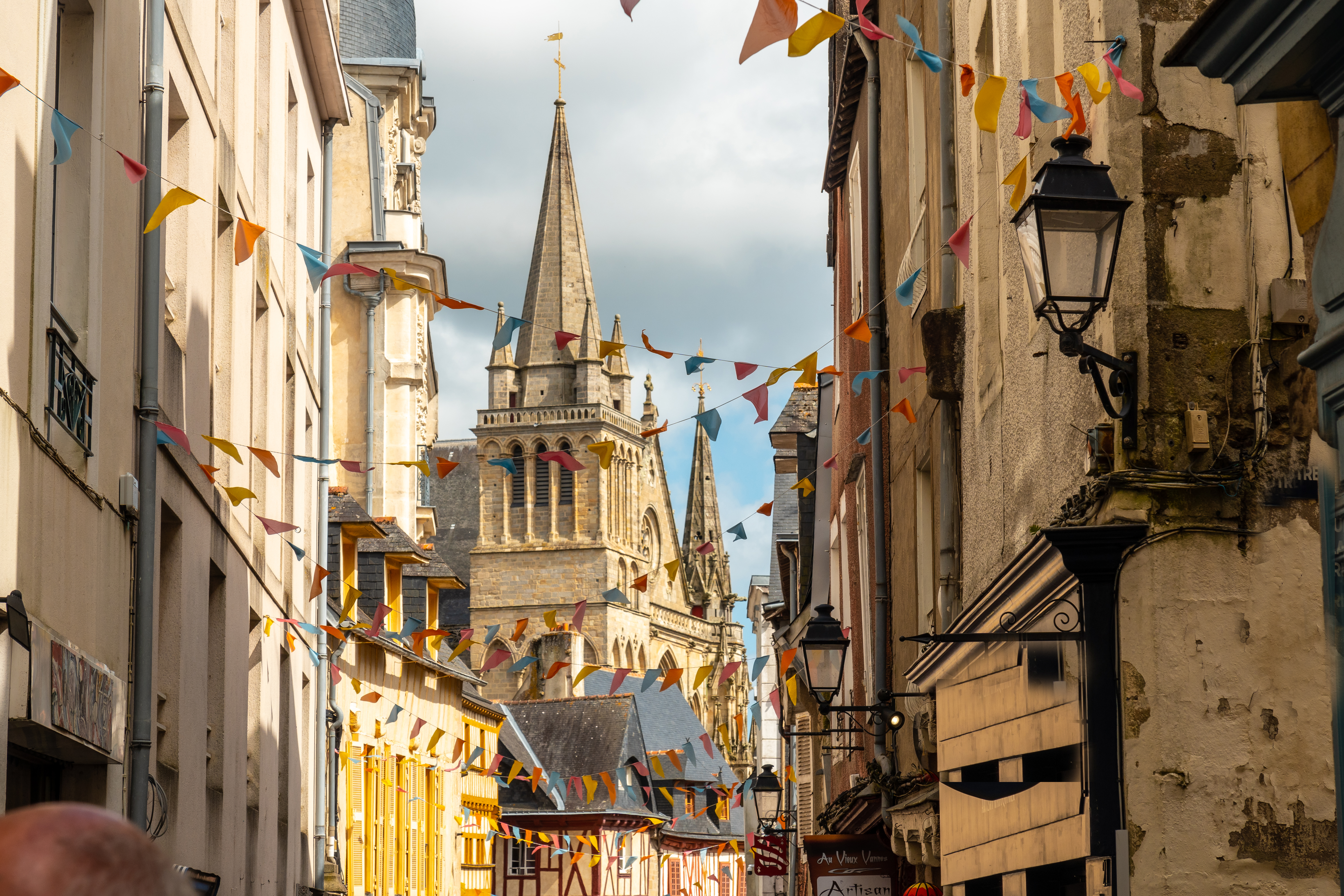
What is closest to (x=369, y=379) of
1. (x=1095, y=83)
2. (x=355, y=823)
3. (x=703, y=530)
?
(x=355, y=823)

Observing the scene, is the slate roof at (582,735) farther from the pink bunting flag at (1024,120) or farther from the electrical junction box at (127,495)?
A: the pink bunting flag at (1024,120)

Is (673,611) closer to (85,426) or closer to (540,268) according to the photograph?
(540,268)

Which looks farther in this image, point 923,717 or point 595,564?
point 595,564

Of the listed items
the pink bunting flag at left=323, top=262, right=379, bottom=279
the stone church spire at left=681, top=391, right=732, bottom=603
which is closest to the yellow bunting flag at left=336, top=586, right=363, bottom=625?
the pink bunting flag at left=323, top=262, right=379, bottom=279

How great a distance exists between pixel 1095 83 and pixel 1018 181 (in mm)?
826

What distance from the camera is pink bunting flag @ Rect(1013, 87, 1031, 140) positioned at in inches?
240

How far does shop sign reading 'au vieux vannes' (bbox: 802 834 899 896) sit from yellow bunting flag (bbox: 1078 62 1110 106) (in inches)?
271

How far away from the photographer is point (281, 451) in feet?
48.5

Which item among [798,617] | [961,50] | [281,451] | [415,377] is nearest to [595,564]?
[415,377]

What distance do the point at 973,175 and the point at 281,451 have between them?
26.7ft

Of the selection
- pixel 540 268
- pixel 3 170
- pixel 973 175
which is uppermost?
pixel 540 268

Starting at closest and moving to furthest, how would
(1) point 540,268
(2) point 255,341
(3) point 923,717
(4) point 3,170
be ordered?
1. (4) point 3,170
2. (3) point 923,717
3. (2) point 255,341
4. (1) point 540,268

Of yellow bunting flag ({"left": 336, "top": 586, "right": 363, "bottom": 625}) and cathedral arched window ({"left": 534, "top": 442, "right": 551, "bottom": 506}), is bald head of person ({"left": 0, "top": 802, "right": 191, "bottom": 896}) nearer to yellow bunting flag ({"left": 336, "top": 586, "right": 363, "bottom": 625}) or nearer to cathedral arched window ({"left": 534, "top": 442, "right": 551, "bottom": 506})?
yellow bunting flag ({"left": 336, "top": 586, "right": 363, "bottom": 625})

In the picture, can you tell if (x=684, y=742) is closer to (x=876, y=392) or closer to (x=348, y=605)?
(x=348, y=605)
